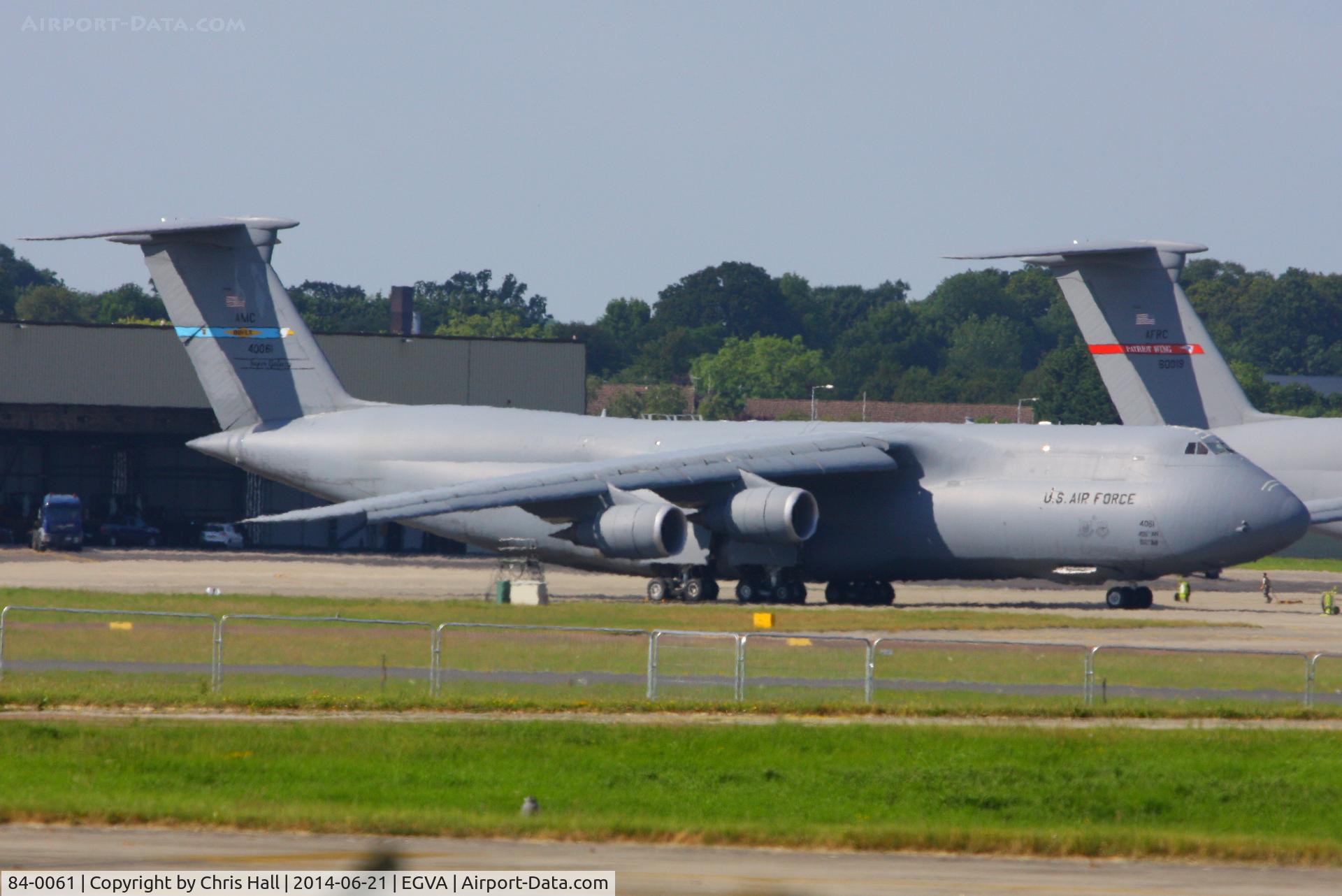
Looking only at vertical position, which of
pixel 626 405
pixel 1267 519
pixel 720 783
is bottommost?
pixel 720 783

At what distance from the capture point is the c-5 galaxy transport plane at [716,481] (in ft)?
125

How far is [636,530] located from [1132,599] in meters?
10.5

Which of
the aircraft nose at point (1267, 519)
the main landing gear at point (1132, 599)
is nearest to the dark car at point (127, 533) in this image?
the main landing gear at point (1132, 599)

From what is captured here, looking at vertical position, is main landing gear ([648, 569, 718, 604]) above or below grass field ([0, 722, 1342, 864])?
above

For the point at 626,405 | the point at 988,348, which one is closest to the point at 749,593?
the point at 626,405

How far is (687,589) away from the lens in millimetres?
41094

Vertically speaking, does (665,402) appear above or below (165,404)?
above

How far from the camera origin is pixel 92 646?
78.0ft

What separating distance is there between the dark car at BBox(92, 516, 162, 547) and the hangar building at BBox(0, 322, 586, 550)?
1434 millimetres

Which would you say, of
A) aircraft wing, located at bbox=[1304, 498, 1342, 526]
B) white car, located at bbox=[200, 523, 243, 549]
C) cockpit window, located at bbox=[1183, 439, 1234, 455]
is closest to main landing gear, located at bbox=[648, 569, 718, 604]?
cockpit window, located at bbox=[1183, 439, 1234, 455]

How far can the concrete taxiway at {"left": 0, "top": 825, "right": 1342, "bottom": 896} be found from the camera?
459 inches

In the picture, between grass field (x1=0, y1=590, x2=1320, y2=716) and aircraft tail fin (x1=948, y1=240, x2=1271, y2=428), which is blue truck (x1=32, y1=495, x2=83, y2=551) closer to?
aircraft tail fin (x1=948, y1=240, x2=1271, y2=428)

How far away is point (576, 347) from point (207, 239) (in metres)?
24.8

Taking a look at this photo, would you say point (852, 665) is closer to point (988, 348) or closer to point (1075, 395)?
point (1075, 395)
